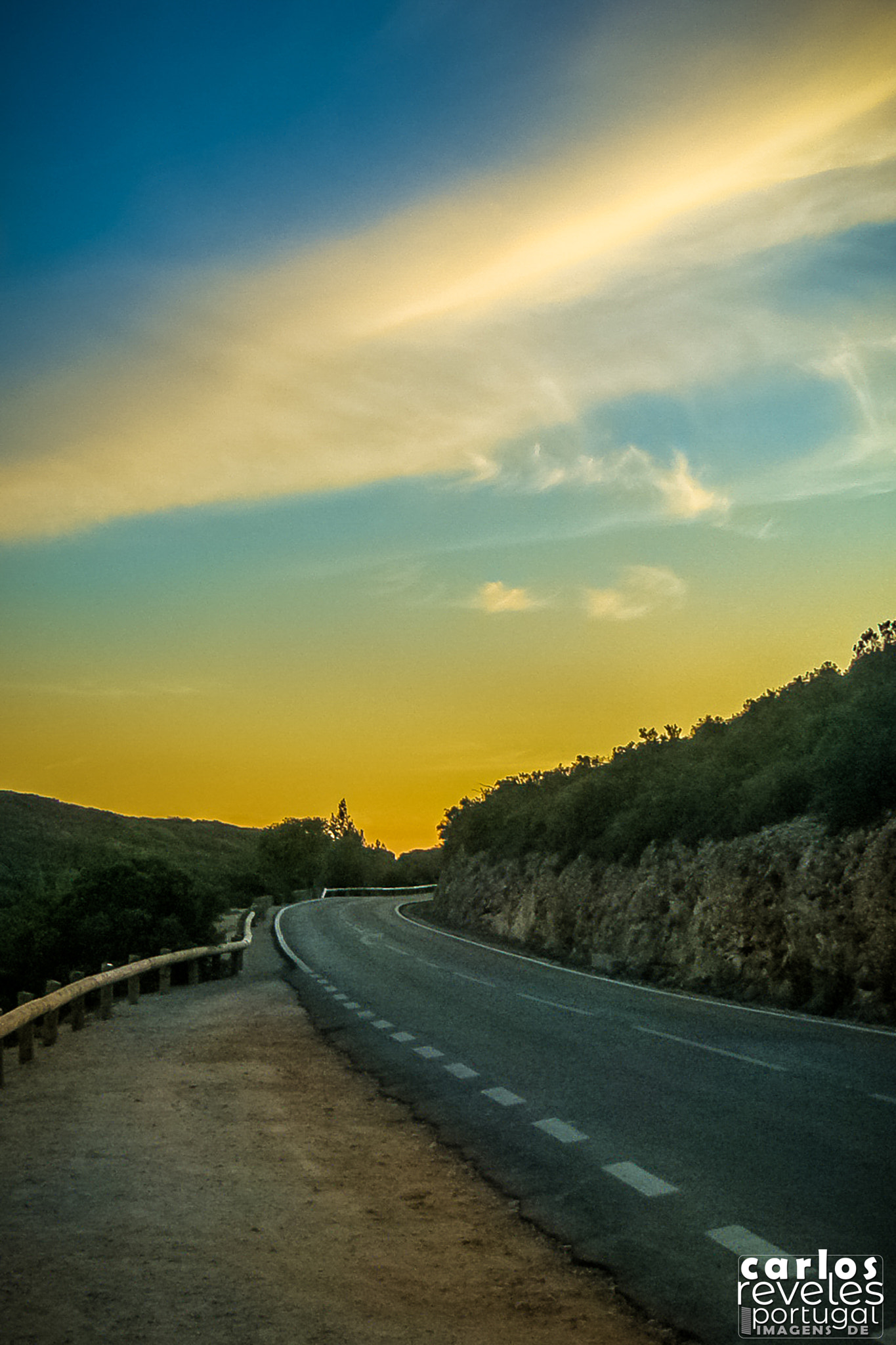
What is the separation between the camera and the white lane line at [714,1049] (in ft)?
36.6

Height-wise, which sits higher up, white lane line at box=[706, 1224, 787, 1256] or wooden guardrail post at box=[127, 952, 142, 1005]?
white lane line at box=[706, 1224, 787, 1256]

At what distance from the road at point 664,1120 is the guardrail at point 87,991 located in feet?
11.6

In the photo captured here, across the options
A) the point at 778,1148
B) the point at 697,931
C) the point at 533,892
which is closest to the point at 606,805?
the point at 533,892

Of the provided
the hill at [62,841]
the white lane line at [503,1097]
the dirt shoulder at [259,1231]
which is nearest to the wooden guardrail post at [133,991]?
the dirt shoulder at [259,1231]

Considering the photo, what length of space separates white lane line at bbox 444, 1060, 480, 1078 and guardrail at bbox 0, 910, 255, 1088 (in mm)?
4809

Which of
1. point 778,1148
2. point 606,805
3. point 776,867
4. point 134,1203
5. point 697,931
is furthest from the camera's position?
point 606,805

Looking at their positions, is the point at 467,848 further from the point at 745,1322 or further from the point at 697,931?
the point at 745,1322

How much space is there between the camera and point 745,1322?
4828 millimetres

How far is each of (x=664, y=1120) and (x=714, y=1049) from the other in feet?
13.2

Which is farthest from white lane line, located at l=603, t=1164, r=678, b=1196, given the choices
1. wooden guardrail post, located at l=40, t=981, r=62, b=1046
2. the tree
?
the tree

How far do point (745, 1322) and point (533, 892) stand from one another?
3367 cm

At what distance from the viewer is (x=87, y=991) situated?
15.7 m

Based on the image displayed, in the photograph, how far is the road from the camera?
5699 mm

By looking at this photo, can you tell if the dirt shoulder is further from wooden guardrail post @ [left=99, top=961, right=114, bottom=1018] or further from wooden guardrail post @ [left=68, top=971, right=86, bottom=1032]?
wooden guardrail post @ [left=99, top=961, right=114, bottom=1018]
